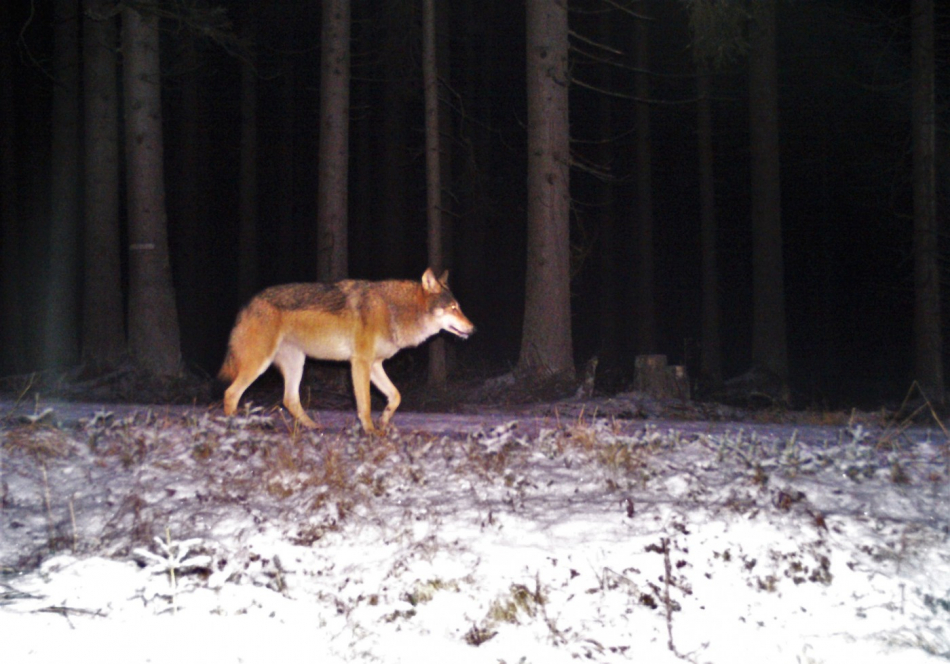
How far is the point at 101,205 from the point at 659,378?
35.5 feet

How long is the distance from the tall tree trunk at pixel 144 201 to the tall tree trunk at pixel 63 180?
197 inches

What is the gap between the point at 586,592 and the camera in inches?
157

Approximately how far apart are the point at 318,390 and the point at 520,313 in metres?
24.5

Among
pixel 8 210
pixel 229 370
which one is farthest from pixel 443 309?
pixel 8 210

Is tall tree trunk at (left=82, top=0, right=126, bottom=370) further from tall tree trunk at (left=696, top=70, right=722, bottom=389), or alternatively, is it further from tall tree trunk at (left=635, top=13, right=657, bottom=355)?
tall tree trunk at (left=696, top=70, right=722, bottom=389)

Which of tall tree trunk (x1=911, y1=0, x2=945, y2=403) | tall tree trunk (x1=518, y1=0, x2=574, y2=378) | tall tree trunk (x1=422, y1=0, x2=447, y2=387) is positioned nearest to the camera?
tall tree trunk (x1=518, y1=0, x2=574, y2=378)

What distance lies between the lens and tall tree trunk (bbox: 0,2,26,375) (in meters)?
23.5

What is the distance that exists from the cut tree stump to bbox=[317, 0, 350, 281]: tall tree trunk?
17.9 feet

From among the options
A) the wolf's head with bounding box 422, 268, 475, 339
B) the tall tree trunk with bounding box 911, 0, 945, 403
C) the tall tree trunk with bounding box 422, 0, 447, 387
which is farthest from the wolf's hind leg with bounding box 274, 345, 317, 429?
the tall tree trunk with bounding box 911, 0, 945, 403

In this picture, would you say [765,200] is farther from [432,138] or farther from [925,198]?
[432,138]

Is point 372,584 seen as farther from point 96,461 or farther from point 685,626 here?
point 96,461

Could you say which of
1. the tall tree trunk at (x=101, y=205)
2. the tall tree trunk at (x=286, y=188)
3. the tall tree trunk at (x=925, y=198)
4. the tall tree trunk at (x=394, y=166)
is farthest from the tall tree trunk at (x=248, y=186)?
the tall tree trunk at (x=925, y=198)

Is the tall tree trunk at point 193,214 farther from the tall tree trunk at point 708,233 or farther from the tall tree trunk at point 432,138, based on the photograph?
the tall tree trunk at point 708,233

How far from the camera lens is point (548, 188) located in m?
12.3
